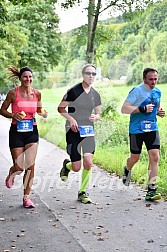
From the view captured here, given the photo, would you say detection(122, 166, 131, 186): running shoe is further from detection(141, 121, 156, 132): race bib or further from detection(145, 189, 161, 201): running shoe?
detection(141, 121, 156, 132): race bib

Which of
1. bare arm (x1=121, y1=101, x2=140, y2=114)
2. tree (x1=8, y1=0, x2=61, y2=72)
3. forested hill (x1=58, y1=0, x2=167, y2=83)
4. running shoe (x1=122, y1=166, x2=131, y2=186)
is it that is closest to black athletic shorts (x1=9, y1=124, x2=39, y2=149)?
bare arm (x1=121, y1=101, x2=140, y2=114)

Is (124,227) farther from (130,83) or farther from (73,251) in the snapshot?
(130,83)

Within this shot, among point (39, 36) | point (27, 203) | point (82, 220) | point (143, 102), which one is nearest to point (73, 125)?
point (143, 102)

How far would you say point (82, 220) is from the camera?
6.70 meters

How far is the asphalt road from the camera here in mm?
5625

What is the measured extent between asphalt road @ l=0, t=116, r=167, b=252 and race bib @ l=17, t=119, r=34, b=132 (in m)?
1.14

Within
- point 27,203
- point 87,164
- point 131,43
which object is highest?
point 131,43

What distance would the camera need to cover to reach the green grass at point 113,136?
1043cm

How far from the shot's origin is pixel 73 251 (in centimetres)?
536

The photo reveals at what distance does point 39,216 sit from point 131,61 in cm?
1434

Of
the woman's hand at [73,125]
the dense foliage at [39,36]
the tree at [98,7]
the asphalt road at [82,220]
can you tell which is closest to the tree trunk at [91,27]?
the tree at [98,7]

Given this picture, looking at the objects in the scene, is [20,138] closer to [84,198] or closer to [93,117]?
[93,117]

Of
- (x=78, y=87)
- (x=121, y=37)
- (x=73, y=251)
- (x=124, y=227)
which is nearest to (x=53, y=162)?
(x=78, y=87)

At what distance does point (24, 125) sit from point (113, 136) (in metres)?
8.42
